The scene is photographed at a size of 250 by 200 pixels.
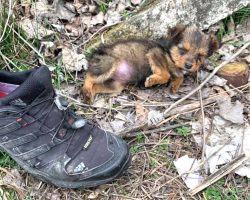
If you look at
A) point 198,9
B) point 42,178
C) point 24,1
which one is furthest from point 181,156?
point 24,1

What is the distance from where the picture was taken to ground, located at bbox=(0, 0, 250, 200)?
10.2ft

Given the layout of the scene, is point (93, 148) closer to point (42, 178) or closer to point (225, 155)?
point (42, 178)

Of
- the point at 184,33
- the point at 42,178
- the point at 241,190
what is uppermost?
the point at 184,33

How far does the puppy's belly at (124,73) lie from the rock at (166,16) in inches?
13.1

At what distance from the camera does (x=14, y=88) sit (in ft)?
10.4

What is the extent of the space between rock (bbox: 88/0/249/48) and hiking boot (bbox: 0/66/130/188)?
4.76 ft

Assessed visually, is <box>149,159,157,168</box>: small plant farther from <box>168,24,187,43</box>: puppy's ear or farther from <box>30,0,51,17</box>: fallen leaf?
<box>30,0,51,17</box>: fallen leaf

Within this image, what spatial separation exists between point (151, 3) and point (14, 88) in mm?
1829

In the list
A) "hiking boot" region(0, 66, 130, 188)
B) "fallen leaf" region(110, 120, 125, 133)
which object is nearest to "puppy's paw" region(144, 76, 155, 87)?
"fallen leaf" region(110, 120, 125, 133)

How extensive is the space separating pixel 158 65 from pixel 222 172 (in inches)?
51.8

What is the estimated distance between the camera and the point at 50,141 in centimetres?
303

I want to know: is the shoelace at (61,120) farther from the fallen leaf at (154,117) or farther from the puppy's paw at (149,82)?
the puppy's paw at (149,82)

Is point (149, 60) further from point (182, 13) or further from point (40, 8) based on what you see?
point (40, 8)

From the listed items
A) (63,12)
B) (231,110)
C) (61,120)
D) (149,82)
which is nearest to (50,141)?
(61,120)
